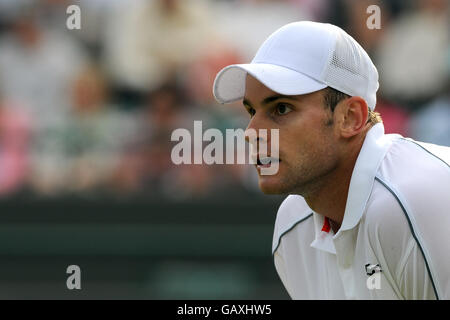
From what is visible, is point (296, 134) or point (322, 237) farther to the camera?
point (322, 237)

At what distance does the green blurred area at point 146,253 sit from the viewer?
5.94m

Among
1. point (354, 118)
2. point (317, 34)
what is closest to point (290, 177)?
point (354, 118)

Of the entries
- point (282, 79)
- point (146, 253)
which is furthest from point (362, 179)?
point (146, 253)

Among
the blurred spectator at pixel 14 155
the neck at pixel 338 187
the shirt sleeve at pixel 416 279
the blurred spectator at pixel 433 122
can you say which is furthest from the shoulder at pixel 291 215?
the blurred spectator at pixel 14 155

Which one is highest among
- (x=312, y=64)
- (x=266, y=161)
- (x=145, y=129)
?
(x=145, y=129)

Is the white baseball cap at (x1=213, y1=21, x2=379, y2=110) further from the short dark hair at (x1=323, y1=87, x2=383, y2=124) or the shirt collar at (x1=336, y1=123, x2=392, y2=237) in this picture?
the shirt collar at (x1=336, y1=123, x2=392, y2=237)

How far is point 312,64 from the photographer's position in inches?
115

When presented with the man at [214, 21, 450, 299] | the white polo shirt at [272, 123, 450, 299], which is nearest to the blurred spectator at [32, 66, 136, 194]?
the man at [214, 21, 450, 299]

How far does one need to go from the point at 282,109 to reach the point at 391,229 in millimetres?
586

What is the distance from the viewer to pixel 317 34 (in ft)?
9.69

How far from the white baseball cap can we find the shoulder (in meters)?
0.51

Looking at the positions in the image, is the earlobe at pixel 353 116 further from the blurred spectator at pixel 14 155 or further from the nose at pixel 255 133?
the blurred spectator at pixel 14 155

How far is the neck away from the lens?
9.82 feet

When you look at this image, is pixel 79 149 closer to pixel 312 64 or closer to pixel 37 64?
pixel 37 64
